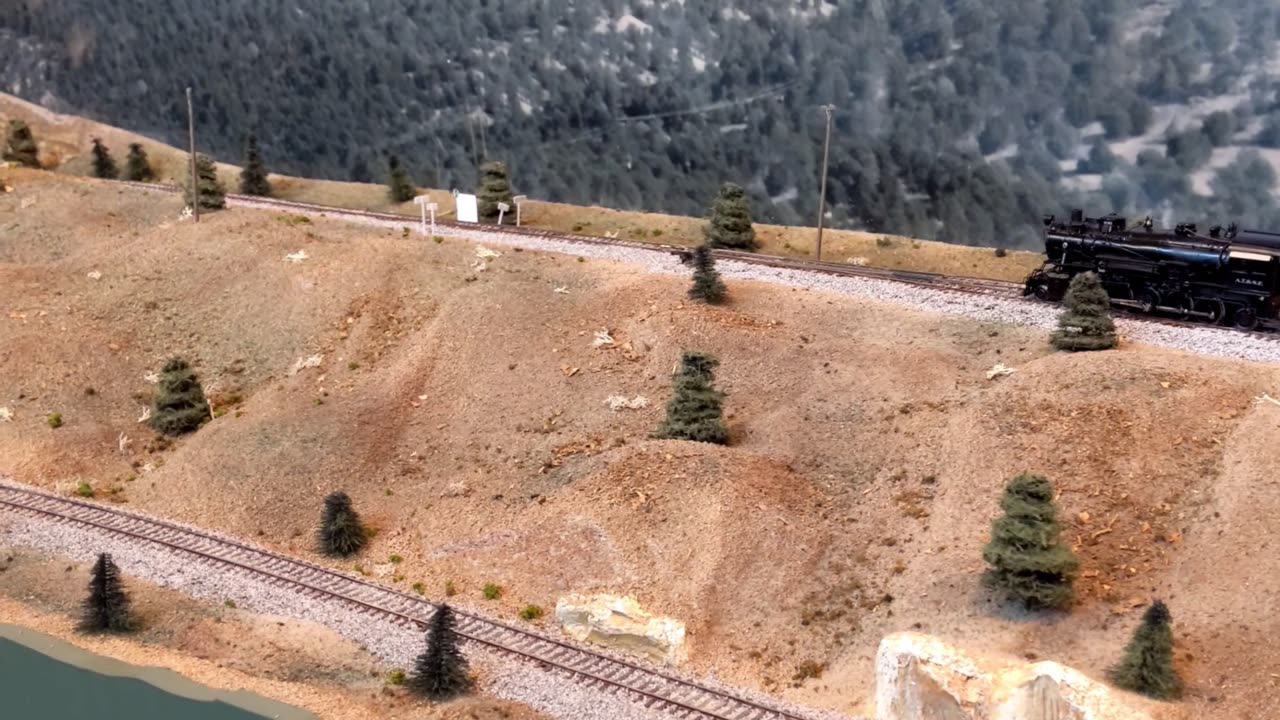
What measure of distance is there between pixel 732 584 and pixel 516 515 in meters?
6.17

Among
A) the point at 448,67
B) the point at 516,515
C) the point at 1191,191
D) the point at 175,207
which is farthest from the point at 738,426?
the point at 448,67

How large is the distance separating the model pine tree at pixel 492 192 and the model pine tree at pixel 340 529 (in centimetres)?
2532

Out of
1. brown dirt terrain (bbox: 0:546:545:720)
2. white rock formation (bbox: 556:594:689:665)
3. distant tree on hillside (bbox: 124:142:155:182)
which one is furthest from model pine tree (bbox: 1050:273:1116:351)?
distant tree on hillside (bbox: 124:142:155:182)

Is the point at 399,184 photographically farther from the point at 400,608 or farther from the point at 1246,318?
the point at 1246,318

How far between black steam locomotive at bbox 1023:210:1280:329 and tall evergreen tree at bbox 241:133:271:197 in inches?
1685

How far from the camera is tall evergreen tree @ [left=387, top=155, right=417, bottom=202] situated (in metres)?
58.2

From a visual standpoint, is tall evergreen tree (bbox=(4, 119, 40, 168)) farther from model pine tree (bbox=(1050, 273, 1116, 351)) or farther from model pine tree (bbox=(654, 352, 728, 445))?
model pine tree (bbox=(1050, 273, 1116, 351))

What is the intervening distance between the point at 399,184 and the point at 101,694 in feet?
127

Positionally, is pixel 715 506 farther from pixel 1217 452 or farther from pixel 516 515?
pixel 1217 452

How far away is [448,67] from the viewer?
66500 mm

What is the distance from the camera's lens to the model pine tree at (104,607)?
25203mm

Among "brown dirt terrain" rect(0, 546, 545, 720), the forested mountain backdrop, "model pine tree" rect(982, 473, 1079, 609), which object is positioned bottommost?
"brown dirt terrain" rect(0, 546, 545, 720)

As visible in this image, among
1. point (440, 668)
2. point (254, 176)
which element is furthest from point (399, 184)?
point (440, 668)

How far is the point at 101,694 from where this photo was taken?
76.0 feet
